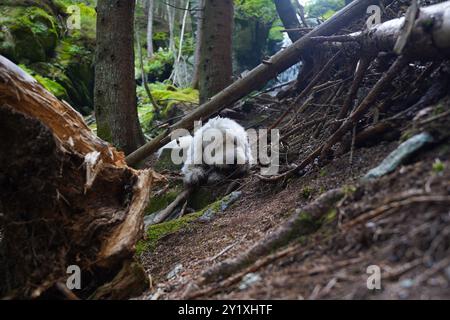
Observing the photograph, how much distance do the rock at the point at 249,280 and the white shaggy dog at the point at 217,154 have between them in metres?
2.85

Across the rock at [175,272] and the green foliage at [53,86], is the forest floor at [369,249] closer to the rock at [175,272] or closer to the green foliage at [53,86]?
the rock at [175,272]

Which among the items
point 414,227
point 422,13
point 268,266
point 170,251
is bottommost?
point 170,251

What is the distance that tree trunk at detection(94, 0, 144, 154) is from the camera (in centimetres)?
550

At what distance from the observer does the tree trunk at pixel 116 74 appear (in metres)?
5.50

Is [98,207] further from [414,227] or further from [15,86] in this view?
[414,227]

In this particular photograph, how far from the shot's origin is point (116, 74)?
18.4 ft

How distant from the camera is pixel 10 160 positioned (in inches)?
102

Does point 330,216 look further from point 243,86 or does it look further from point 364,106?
point 243,86

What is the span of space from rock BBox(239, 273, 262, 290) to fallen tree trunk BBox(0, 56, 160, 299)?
999 mm

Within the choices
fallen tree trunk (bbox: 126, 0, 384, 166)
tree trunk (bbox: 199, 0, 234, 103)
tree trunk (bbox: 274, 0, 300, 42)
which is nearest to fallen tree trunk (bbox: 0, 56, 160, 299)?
fallen tree trunk (bbox: 126, 0, 384, 166)

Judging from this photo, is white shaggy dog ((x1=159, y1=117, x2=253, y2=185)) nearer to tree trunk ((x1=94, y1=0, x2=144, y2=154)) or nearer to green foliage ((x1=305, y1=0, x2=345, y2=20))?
tree trunk ((x1=94, y1=0, x2=144, y2=154))

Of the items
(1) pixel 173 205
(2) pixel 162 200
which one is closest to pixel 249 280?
(1) pixel 173 205
